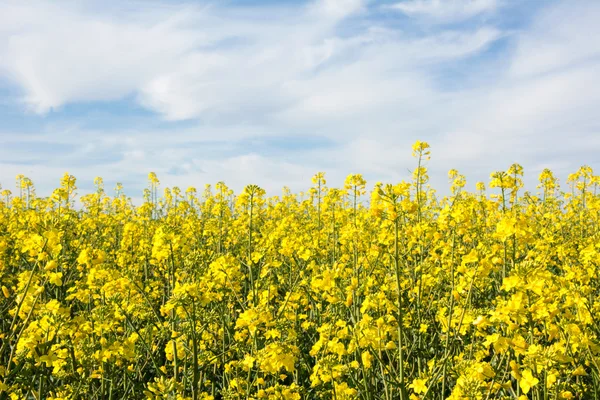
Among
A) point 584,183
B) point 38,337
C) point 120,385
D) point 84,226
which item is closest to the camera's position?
point 38,337

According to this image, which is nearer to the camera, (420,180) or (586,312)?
(586,312)

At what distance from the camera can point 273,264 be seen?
3.58 metres

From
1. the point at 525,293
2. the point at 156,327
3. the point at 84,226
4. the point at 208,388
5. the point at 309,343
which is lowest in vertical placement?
the point at 208,388

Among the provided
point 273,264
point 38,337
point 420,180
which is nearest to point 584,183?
point 420,180

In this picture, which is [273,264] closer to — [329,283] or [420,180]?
[329,283]

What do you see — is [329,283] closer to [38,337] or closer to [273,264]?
[273,264]

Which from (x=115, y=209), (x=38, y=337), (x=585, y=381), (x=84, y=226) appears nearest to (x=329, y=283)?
(x=38, y=337)

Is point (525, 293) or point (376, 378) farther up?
point (525, 293)

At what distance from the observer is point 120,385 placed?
12.8 ft

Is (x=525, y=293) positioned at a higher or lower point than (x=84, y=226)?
lower

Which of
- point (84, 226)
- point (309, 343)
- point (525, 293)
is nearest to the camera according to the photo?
point (525, 293)

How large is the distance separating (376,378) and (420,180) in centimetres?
262

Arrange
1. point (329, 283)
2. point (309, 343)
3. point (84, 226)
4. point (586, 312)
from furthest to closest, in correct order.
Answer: point (84, 226) → point (309, 343) → point (586, 312) → point (329, 283)

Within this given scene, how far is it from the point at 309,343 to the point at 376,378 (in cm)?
101
